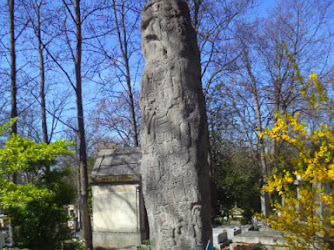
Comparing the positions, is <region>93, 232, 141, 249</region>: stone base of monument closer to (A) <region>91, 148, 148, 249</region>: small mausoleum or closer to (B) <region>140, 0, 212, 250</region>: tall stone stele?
(A) <region>91, 148, 148, 249</region>: small mausoleum

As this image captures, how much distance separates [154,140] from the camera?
3.59m

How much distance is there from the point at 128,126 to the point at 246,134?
25.3 ft

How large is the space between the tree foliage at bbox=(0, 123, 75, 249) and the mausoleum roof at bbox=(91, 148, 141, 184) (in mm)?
1713

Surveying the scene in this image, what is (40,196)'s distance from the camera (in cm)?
740

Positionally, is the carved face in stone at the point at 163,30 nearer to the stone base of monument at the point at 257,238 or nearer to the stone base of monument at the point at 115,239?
the stone base of monument at the point at 257,238

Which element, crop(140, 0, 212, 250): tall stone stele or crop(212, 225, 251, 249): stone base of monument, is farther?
crop(212, 225, 251, 249): stone base of monument

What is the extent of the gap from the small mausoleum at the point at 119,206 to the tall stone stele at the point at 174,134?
687 centimetres

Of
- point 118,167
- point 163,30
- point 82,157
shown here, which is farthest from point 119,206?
point 163,30

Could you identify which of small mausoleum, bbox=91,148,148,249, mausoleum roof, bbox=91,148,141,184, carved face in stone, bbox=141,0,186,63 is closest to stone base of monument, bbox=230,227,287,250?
small mausoleum, bbox=91,148,148,249

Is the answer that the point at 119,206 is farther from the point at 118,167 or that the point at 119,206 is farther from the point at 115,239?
the point at 118,167

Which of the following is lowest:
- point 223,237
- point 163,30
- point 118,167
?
point 223,237

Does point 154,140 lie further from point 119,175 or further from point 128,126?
point 128,126

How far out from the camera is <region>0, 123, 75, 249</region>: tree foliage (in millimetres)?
7250

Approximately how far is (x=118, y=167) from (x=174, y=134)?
766 cm
